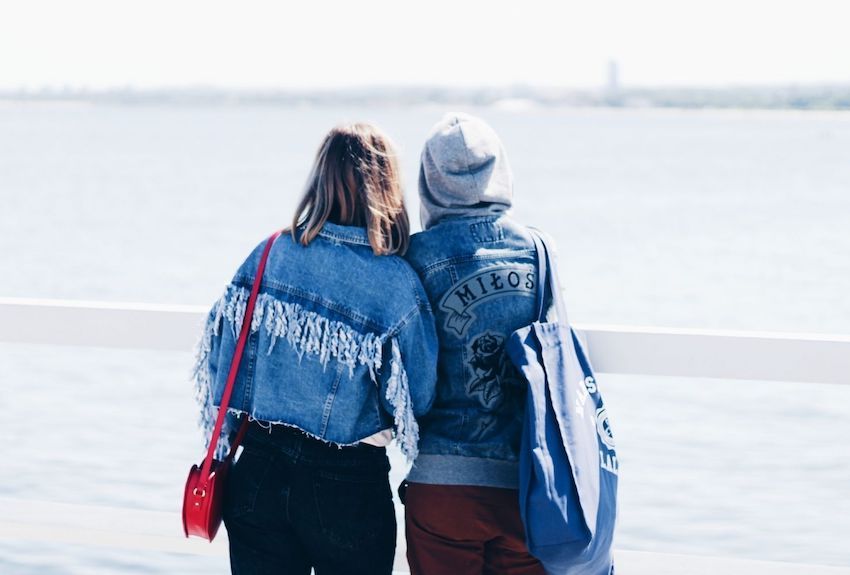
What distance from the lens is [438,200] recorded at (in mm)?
2361

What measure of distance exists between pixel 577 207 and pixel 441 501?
30.2 meters

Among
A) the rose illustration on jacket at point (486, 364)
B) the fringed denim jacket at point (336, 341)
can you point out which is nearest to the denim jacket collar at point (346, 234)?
the fringed denim jacket at point (336, 341)

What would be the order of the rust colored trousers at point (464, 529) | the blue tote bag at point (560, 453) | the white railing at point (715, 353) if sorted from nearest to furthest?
the blue tote bag at point (560, 453)
the rust colored trousers at point (464, 529)
the white railing at point (715, 353)

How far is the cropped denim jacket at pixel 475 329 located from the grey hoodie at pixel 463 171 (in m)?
0.03

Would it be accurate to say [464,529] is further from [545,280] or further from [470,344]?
[545,280]

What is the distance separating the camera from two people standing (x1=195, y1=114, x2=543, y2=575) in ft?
7.59

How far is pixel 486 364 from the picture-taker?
2.34m

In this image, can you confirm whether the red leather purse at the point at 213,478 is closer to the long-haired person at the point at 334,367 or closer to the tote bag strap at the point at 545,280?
the long-haired person at the point at 334,367

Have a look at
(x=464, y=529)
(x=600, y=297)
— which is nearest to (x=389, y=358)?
(x=464, y=529)

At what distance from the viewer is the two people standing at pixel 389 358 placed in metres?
2.31

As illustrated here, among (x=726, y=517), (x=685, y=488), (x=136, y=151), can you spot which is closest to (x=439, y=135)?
(x=726, y=517)

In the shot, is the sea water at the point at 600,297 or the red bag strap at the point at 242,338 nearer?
the red bag strap at the point at 242,338

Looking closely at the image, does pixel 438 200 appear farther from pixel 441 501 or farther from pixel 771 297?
pixel 771 297

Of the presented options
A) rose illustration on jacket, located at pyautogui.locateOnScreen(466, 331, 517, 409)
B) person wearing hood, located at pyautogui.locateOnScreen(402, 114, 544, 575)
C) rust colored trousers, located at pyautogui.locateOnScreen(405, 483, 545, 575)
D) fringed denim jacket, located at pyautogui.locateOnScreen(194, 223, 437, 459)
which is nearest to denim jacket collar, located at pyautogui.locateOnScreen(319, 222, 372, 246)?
fringed denim jacket, located at pyautogui.locateOnScreen(194, 223, 437, 459)
